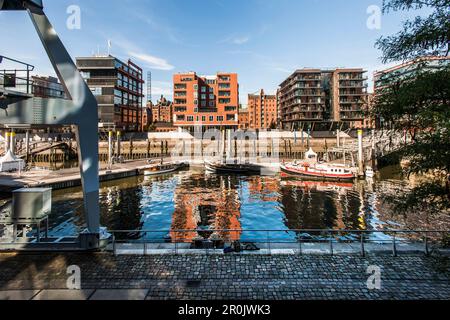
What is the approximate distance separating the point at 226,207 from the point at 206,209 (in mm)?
2268

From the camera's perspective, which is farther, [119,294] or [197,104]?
[197,104]

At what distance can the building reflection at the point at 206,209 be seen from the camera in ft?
65.4

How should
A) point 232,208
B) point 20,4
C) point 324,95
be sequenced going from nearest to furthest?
1. point 20,4
2. point 232,208
3. point 324,95

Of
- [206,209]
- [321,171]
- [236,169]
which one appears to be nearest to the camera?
[206,209]

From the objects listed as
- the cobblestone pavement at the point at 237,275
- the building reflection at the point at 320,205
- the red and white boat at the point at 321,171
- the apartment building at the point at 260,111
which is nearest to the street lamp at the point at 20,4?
the cobblestone pavement at the point at 237,275

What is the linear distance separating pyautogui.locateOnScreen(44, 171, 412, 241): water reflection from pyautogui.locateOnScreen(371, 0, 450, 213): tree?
11.4 meters

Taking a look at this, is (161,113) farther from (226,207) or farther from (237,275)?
(237,275)

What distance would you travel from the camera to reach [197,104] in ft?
266

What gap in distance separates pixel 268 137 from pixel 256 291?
270ft

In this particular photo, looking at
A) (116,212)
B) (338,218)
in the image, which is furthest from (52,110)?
(338,218)

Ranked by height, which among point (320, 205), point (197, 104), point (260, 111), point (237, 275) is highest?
point (260, 111)

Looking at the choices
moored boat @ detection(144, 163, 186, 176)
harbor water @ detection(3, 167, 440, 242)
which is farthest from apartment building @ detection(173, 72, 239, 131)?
Answer: harbor water @ detection(3, 167, 440, 242)

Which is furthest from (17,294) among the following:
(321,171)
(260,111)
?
(260,111)

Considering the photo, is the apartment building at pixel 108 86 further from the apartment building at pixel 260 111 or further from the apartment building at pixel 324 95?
the apartment building at pixel 260 111
